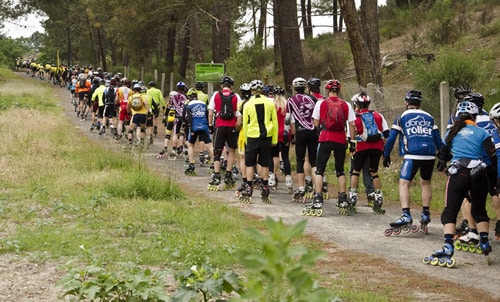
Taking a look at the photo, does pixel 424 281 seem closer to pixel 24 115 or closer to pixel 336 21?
pixel 24 115

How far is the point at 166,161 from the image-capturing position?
20.7 metres

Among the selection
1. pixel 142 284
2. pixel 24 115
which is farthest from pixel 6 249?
pixel 24 115

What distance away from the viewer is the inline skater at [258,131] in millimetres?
14016

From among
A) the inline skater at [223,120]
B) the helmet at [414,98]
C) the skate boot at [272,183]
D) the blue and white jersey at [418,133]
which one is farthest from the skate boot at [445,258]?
the inline skater at [223,120]

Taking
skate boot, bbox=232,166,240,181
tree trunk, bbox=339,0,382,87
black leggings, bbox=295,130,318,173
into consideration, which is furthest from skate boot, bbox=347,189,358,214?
tree trunk, bbox=339,0,382,87

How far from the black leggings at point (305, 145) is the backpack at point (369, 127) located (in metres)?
1.35

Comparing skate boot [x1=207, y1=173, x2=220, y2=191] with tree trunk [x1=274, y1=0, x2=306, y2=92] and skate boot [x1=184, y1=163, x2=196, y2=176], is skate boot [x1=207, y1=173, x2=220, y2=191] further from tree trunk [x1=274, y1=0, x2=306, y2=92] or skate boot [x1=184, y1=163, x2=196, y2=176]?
tree trunk [x1=274, y1=0, x2=306, y2=92]

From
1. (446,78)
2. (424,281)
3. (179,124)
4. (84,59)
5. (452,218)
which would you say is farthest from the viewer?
(84,59)

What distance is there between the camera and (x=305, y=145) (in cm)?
1437

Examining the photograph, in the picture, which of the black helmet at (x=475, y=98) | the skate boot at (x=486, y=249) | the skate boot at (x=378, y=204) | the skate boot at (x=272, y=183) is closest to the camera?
the skate boot at (x=486, y=249)

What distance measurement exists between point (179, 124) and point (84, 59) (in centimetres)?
6204

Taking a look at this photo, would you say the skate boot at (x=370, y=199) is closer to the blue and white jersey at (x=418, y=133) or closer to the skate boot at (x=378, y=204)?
the skate boot at (x=378, y=204)

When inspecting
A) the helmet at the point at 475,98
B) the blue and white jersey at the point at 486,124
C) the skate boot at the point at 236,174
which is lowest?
the skate boot at the point at 236,174

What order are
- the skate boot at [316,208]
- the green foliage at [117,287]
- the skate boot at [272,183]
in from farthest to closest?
the skate boot at [272,183] → the skate boot at [316,208] → the green foliage at [117,287]
